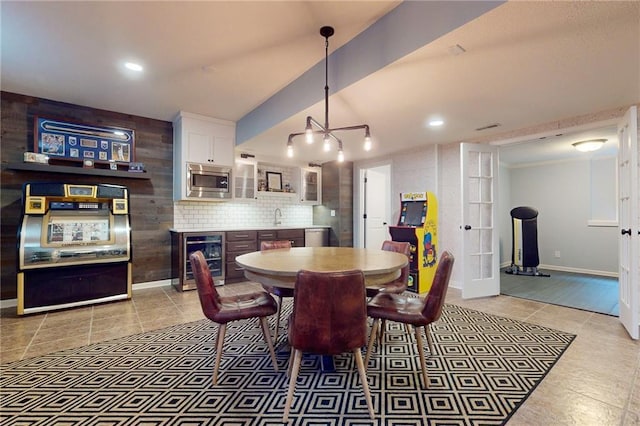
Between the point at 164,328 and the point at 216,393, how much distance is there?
1400 millimetres

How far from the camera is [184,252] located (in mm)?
4223

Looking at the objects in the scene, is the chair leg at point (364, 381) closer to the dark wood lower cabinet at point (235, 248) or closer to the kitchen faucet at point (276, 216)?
the dark wood lower cabinet at point (235, 248)

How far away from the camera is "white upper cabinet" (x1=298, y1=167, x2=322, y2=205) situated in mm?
6004

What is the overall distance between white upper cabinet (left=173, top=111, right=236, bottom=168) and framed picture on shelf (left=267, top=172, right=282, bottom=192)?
106cm

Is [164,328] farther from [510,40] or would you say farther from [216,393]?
[510,40]

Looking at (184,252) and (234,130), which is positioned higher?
(234,130)

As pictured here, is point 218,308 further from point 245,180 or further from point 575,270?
point 575,270

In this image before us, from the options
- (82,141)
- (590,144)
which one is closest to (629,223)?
(590,144)

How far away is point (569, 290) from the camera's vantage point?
431 cm

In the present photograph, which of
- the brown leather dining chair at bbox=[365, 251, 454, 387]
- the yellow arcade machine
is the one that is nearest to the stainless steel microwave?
the yellow arcade machine

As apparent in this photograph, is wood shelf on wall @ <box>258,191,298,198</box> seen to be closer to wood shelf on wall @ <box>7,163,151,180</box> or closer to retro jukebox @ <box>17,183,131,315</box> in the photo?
wood shelf on wall @ <box>7,163,151,180</box>

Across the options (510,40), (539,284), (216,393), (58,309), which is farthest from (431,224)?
(58,309)

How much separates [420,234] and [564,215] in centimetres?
415

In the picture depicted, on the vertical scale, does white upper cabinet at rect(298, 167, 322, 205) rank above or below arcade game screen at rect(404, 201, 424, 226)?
above
